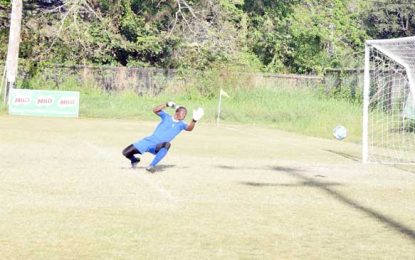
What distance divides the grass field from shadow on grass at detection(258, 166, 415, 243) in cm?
2

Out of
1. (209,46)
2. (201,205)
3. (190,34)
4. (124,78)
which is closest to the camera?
(201,205)

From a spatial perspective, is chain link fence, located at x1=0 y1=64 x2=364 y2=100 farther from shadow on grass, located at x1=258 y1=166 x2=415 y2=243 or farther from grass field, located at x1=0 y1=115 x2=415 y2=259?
shadow on grass, located at x1=258 y1=166 x2=415 y2=243

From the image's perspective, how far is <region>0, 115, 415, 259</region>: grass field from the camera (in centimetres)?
863

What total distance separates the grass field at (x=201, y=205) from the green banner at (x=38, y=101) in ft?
50.7

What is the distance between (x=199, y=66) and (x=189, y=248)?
3909 cm

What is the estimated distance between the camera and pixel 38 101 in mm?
37250

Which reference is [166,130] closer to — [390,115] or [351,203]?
[351,203]

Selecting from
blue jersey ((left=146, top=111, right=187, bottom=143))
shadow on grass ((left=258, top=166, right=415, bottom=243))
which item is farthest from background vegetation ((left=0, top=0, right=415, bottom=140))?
blue jersey ((left=146, top=111, right=187, bottom=143))

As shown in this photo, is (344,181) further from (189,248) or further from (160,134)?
(189,248)

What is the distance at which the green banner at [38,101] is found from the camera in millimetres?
37188

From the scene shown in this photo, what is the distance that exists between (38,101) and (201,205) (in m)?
26.7

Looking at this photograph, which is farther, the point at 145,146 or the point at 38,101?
the point at 38,101

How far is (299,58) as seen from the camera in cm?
5372

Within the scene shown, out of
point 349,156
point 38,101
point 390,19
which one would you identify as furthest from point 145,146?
point 390,19
